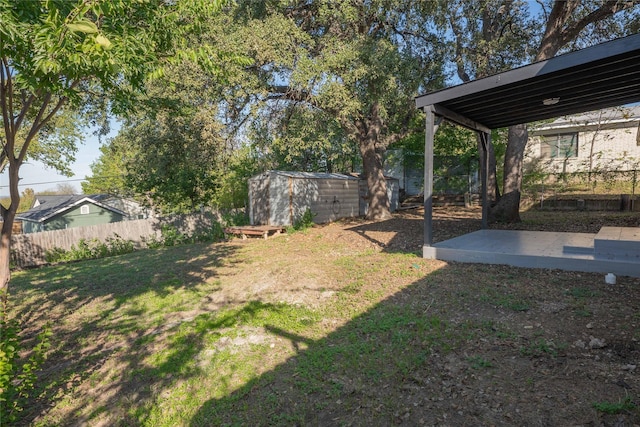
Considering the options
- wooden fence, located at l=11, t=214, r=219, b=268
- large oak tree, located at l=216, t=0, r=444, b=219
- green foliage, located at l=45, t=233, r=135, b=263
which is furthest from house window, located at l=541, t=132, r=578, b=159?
green foliage, located at l=45, t=233, r=135, b=263

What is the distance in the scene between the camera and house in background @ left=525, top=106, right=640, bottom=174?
14.1 metres

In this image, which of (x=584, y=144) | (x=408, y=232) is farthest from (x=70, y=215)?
(x=584, y=144)

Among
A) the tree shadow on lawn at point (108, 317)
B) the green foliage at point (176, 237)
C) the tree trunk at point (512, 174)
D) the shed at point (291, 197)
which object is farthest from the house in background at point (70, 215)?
the tree trunk at point (512, 174)

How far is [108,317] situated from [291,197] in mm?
7695

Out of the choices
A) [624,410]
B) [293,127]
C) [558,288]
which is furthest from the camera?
[293,127]

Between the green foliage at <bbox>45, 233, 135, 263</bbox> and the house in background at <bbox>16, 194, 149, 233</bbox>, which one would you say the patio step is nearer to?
the green foliage at <bbox>45, 233, 135, 263</bbox>

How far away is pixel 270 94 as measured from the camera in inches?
399

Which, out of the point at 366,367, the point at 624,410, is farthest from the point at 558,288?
the point at 366,367

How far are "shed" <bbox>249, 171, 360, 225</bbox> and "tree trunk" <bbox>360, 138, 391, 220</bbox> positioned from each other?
58.6 inches

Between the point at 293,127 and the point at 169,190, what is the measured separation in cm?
671

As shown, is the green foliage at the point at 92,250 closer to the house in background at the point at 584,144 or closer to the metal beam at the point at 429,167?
the metal beam at the point at 429,167

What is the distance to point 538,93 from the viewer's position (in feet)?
19.5

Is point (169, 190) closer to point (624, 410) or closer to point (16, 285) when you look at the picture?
point (16, 285)

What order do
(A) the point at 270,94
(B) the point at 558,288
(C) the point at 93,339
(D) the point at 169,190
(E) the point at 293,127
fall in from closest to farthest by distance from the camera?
(C) the point at 93,339, (B) the point at 558,288, (A) the point at 270,94, (E) the point at 293,127, (D) the point at 169,190
